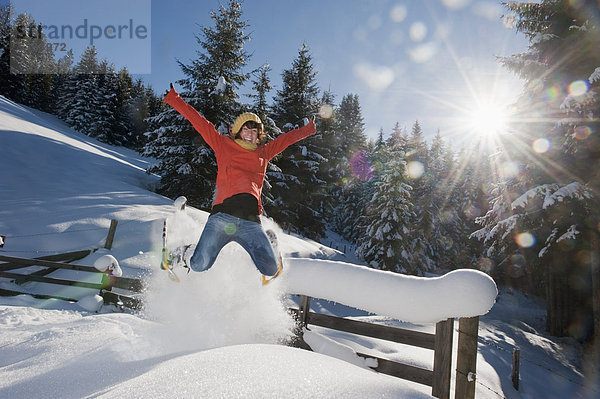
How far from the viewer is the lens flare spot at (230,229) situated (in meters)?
4.00

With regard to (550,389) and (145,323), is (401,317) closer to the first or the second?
(145,323)

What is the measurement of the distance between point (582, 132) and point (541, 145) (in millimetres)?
1991

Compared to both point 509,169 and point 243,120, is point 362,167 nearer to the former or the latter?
point 509,169

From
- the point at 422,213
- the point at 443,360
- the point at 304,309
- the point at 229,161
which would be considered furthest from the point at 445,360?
the point at 422,213

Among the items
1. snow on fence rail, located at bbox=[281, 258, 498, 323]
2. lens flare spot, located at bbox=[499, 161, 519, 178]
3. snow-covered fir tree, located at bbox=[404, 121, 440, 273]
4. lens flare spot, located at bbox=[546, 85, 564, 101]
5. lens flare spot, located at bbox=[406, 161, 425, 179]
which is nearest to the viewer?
snow on fence rail, located at bbox=[281, 258, 498, 323]

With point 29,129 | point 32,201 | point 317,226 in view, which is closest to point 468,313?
point 32,201

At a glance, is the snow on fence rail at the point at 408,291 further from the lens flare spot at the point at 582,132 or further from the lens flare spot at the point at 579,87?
the lens flare spot at the point at 579,87

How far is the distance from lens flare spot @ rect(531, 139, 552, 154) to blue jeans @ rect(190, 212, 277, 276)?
13.9 meters

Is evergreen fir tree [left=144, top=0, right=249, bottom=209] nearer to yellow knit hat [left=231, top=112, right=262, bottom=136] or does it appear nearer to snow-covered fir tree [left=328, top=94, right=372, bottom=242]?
yellow knit hat [left=231, top=112, right=262, bottom=136]

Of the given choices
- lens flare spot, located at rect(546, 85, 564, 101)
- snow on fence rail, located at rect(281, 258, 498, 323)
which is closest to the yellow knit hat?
snow on fence rail, located at rect(281, 258, 498, 323)

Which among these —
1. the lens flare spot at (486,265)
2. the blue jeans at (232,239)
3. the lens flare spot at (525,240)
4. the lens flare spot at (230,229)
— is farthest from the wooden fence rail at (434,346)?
the lens flare spot at (486,265)

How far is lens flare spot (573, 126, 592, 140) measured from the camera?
426 inches

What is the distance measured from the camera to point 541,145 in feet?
42.1

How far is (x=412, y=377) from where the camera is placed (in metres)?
3.40
